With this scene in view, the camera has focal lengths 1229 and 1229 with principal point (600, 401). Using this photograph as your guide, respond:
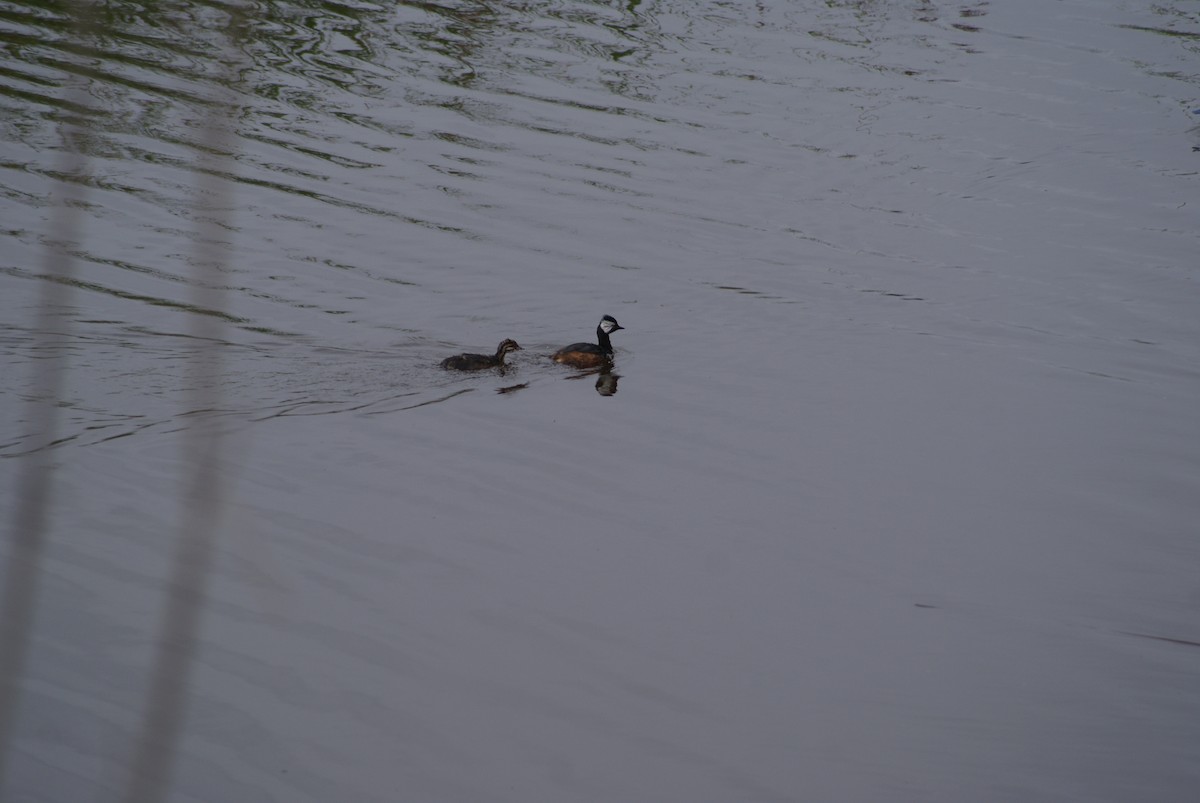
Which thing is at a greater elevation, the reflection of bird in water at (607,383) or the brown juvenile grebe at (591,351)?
the brown juvenile grebe at (591,351)

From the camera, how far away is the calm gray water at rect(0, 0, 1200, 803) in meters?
5.61

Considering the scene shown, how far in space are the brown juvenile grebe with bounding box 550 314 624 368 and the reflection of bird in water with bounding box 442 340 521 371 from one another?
1.63ft

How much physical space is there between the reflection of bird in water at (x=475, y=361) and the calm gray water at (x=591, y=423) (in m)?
0.22

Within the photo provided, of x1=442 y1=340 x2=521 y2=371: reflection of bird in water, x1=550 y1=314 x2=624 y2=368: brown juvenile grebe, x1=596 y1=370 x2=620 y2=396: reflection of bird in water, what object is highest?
x1=550 y1=314 x2=624 y2=368: brown juvenile grebe

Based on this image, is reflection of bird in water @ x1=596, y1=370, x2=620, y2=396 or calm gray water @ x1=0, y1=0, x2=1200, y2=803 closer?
calm gray water @ x1=0, y1=0, x2=1200, y2=803

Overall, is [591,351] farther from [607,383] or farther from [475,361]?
[475,361]

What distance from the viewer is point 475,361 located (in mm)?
10078

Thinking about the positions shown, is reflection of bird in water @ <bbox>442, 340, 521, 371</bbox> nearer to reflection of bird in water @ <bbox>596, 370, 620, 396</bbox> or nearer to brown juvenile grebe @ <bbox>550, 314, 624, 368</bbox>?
brown juvenile grebe @ <bbox>550, 314, 624, 368</bbox>

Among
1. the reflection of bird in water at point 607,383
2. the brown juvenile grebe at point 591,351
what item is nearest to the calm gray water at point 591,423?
the reflection of bird in water at point 607,383

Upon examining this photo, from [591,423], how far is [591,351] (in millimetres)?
1208

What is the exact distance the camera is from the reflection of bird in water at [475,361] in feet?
32.8

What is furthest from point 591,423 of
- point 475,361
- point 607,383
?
point 475,361

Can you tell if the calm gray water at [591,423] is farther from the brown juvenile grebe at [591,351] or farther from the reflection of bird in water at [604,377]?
the brown juvenile grebe at [591,351]

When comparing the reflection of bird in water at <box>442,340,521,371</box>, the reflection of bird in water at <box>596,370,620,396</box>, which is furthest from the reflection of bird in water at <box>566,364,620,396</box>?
the reflection of bird in water at <box>442,340,521,371</box>
